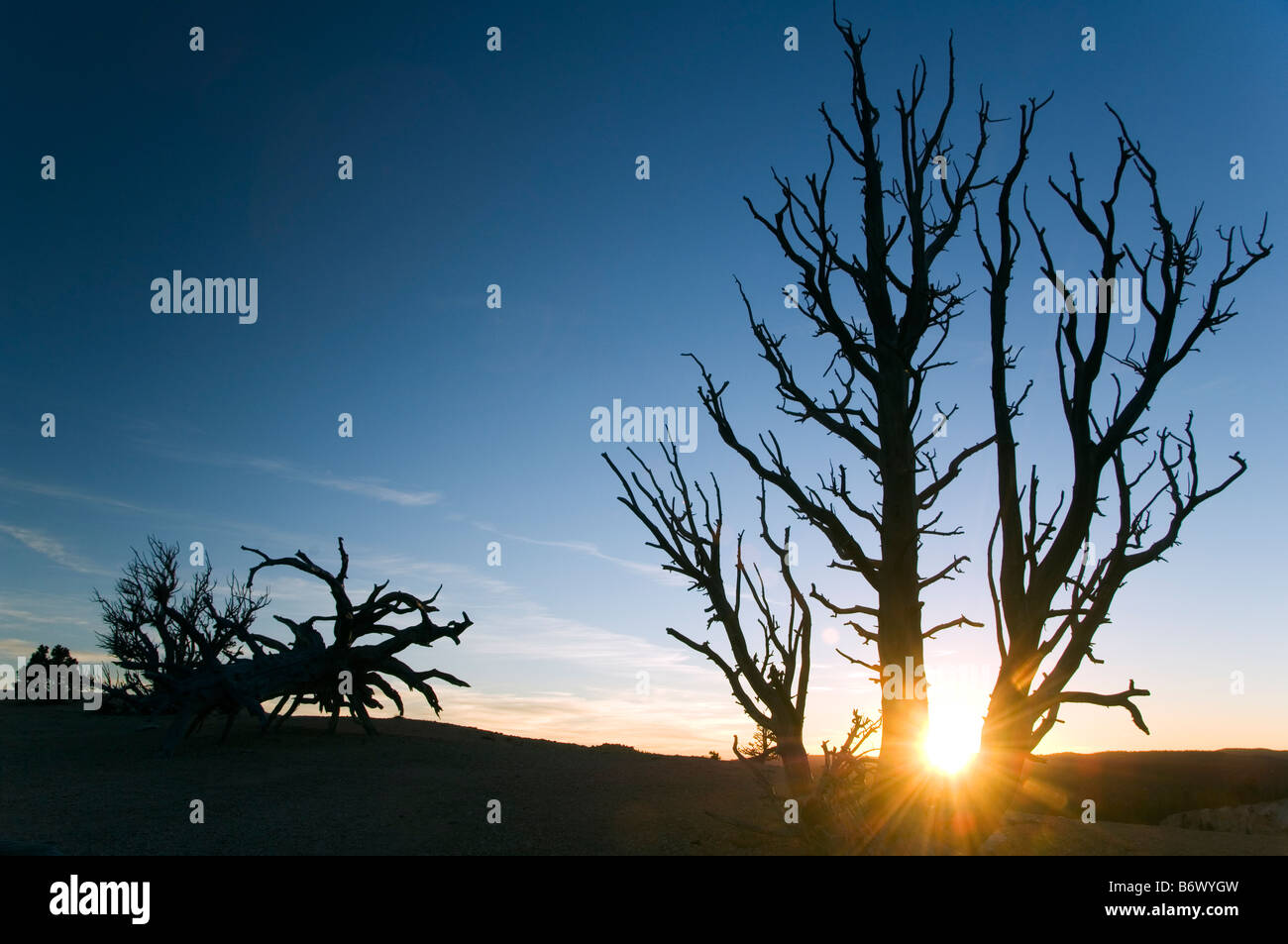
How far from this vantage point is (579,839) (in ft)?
26.0

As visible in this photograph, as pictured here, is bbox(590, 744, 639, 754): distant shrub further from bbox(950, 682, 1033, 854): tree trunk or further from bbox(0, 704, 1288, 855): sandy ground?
bbox(950, 682, 1033, 854): tree trunk

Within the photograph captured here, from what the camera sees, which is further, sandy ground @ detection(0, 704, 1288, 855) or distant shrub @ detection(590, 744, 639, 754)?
distant shrub @ detection(590, 744, 639, 754)

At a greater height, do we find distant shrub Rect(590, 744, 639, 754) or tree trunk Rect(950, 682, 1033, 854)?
tree trunk Rect(950, 682, 1033, 854)

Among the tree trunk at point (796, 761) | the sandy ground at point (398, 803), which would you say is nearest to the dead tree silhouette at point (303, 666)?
the sandy ground at point (398, 803)

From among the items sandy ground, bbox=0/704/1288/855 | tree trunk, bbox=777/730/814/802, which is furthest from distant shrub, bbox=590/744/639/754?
tree trunk, bbox=777/730/814/802

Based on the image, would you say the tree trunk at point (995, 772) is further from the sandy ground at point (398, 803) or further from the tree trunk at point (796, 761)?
the tree trunk at point (796, 761)

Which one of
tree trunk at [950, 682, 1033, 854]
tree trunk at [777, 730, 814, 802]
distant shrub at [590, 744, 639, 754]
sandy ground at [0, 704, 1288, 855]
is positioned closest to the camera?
tree trunk at [950, 682, 1033, 854]

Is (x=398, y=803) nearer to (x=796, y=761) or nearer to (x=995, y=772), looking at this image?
(x=796, y=761)

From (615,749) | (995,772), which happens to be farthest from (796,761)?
(615,749)

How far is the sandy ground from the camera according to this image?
7832 millimetres

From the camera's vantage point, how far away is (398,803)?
938 centimetres
